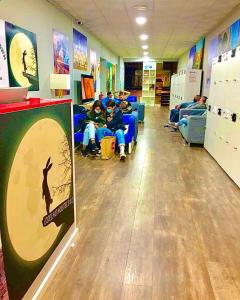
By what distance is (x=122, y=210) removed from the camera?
3041 millimetres

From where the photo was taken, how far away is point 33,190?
5.36 feet

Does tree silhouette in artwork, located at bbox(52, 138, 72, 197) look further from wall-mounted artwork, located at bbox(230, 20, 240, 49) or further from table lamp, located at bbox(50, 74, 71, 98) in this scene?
wall-mounted artwork, located at bbox(230, 20, 240, 49)

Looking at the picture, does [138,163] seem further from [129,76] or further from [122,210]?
[129,76]

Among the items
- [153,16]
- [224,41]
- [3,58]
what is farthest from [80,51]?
[3,58]

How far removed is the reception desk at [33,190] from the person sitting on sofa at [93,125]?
296 centimetres

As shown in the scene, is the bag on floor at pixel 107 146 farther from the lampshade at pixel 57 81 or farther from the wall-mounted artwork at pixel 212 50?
the wall-mounted artwork at pixel 212 50

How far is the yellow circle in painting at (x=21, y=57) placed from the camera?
364 cm

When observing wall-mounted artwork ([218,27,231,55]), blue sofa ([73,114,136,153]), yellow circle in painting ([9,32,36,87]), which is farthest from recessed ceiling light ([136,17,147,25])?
yellow circle in painting ([9,32,36,87])

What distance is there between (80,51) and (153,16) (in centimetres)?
204

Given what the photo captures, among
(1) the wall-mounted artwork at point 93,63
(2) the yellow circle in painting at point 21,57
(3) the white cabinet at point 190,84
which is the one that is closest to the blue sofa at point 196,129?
(3) the white cabinet at point 190,84

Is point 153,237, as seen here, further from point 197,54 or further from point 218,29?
point 197,54

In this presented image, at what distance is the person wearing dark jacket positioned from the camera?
17.0 ft

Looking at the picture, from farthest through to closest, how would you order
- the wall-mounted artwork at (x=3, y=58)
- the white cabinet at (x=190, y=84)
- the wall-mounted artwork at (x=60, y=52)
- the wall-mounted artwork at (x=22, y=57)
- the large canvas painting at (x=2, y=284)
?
the white cabinet at (x=190, y=84)
the wall-mounted artwork at (x=60, y=52)
the wall-mounted artwork at (x=22, y=57)
the wall-mounted artwork at (x=3, y=58)
the large canvas painting at (x=2, y=284)

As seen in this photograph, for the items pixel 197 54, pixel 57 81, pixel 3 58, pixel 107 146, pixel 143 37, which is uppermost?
pixel 143 37
